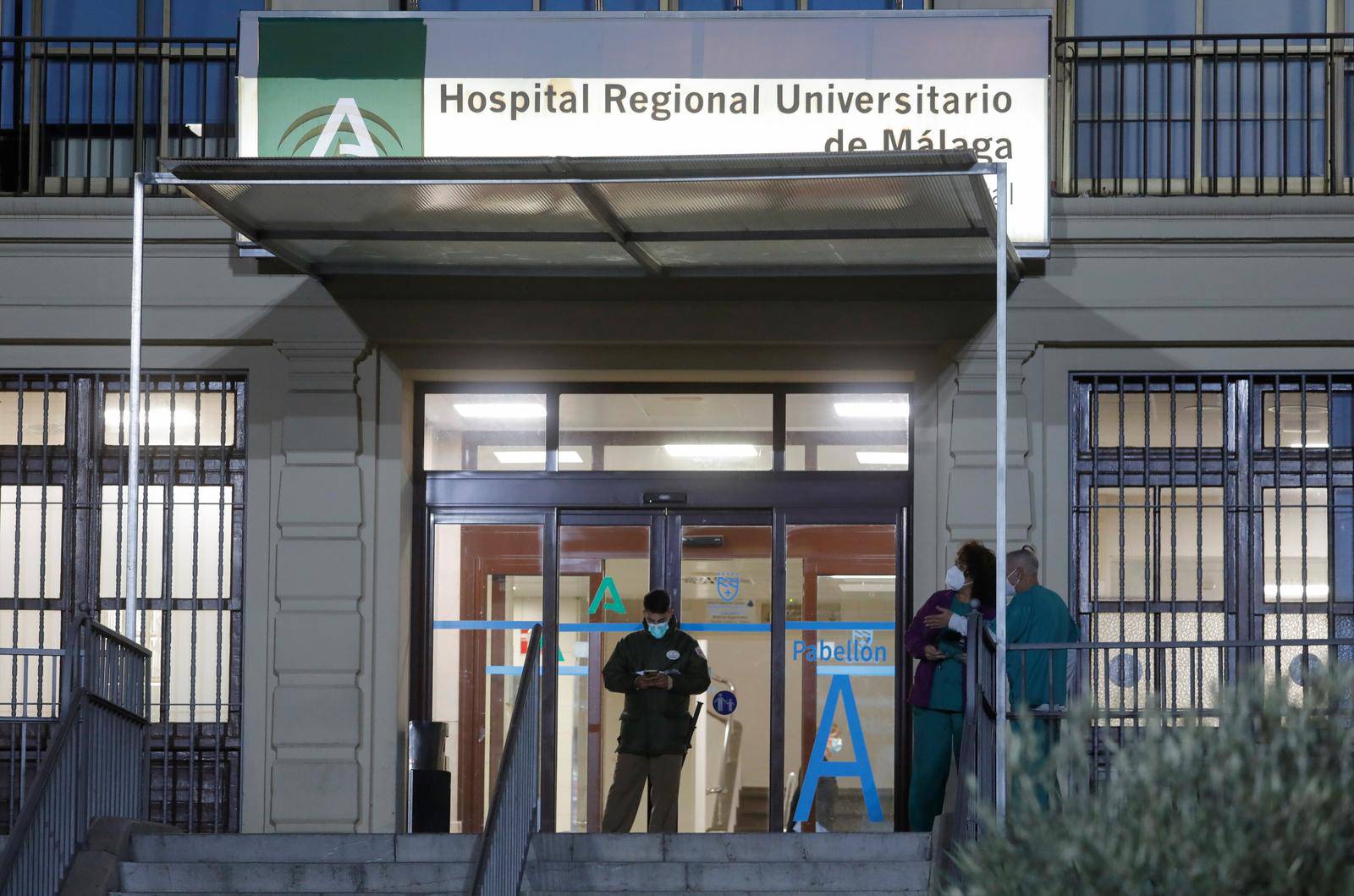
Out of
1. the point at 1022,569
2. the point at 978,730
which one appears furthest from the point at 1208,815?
the point at 1022,569

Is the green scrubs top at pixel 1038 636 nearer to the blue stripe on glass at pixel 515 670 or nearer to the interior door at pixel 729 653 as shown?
the interior door at pixel 729 653

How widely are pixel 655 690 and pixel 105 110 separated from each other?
514 centimetres

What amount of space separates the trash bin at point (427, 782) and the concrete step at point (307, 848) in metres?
2.09

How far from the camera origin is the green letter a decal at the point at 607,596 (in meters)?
11.5

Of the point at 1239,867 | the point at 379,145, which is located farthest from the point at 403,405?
the point at 1239,867

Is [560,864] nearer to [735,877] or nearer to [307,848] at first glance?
[735,877]

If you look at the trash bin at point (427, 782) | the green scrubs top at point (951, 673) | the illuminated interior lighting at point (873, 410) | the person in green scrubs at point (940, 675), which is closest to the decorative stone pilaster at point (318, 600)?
the trash bin at point (427, 782)

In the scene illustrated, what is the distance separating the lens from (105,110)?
11.6 metres

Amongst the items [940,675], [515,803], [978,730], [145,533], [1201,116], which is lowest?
[515,803]

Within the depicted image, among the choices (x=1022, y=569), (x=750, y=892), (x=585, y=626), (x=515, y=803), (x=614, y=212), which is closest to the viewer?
(x=515, y=803)

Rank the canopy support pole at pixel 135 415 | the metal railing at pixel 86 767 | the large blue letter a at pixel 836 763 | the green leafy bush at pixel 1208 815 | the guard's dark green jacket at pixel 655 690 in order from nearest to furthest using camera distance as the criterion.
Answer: the green leafy bush at pixel 1208 815
the metal railing at pixel 86 767
the canopy support pole at pixel 135 415
the guard's dark green jacket at pixel 655 690
the large blue letter a at pixel 836 763

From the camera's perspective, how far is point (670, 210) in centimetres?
913

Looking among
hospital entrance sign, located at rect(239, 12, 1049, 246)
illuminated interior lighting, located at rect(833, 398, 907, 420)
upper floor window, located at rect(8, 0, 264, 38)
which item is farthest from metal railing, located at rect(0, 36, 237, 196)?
illuminated interior lighting, located at rect(833, 398, 907, 420)

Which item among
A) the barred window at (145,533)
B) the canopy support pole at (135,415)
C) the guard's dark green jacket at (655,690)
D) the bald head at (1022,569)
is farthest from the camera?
the barred window at (145,533)
